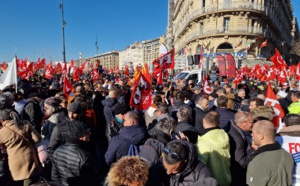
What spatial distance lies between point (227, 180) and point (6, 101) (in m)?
3.83

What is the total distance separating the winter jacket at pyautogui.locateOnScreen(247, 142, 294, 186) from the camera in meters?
2.39

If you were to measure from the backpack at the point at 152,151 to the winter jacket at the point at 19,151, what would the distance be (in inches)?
56.2

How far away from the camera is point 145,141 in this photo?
10.6 ft

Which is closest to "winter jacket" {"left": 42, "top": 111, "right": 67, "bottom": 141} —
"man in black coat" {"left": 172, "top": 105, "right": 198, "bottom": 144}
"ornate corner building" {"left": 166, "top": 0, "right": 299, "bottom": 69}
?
"man in black coat" {"left": 172, "top": 105, "right": 198, "bottom": 144}

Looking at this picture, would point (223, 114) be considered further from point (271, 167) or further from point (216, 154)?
point (271, 167)

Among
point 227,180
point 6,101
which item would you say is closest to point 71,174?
point 227,180

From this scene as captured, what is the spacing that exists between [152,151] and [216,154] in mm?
760

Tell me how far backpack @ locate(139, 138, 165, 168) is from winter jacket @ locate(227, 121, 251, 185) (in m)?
1.11

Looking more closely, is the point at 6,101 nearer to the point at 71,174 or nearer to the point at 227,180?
the point at 71,174

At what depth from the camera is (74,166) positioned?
2.63 meters

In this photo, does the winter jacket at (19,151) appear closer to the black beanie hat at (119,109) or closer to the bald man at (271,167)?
the black beanie hat at (119,109)

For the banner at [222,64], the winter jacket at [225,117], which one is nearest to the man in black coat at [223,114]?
the winter jacket at [225,117]

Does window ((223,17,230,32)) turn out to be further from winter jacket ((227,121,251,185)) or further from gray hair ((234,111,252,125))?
winter jacket ((227,121,251,185))

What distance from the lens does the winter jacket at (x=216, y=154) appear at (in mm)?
2814
